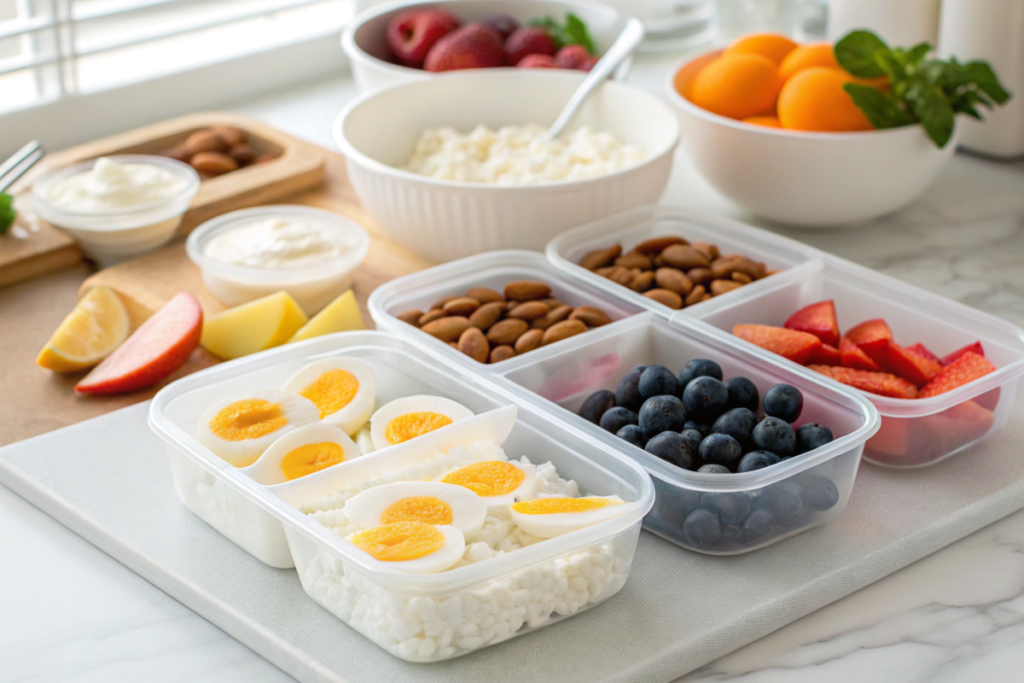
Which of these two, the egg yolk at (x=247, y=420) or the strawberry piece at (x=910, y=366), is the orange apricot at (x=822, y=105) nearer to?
the strawberry piece at (x=910, y=366)

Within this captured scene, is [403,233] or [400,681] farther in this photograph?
[403,233]

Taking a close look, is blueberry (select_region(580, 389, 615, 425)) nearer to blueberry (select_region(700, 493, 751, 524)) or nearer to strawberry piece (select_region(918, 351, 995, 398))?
blueberry (select_region(700, 493, 751, 524))

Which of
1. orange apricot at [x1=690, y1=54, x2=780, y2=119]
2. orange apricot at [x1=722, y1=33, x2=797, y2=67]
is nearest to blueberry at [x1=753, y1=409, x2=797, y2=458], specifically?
orange apricot at [x1=690, y1=54, x2=780, y2=119]

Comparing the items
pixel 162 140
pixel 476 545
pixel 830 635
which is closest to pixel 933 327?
pixel 830 635

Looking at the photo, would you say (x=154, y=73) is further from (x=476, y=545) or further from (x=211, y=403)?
(x=476, y=545)

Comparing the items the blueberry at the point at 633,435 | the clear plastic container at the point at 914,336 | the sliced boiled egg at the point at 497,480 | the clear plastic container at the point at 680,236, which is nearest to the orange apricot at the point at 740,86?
the clear plastic container at the point at 680,236

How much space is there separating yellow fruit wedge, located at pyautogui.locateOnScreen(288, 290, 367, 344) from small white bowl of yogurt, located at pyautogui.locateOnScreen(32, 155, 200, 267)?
1.31ft

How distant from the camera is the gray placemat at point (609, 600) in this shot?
1029 millimetres

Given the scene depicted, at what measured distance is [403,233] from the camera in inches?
68.6

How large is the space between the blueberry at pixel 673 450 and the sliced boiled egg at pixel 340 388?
0.34 metres

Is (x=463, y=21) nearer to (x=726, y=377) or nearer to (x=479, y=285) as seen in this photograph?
(x=479, y=285)

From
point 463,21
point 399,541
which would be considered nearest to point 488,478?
point 399,541

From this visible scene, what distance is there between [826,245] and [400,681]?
46.7 inches

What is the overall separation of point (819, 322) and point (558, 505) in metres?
0.55
